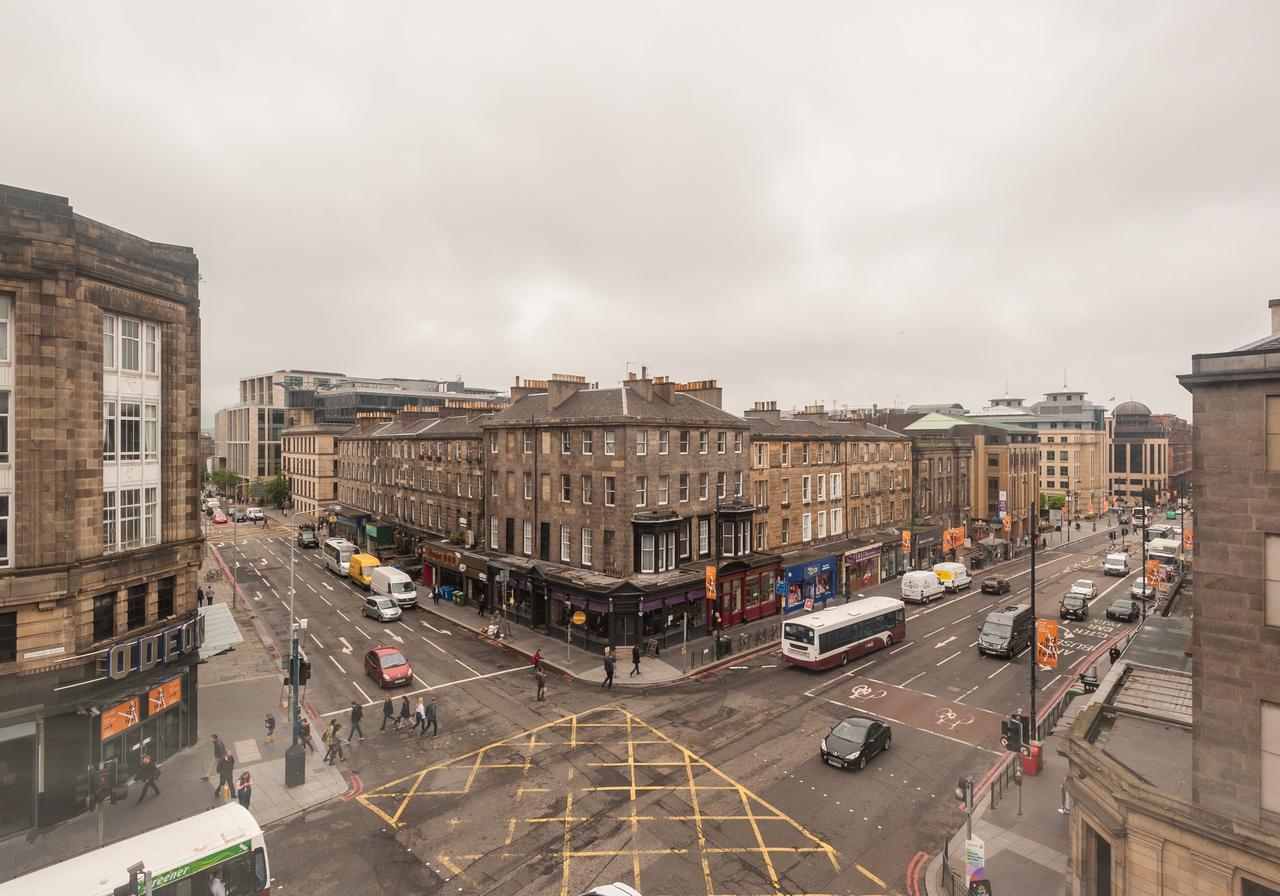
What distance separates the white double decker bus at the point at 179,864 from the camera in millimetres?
12039

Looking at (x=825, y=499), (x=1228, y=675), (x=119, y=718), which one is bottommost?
(x=119, y=718)

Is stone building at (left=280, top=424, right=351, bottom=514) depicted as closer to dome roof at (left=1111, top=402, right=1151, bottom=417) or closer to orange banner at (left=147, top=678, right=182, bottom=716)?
orange banner at (left=147, top=678, right=182, bottom=716)

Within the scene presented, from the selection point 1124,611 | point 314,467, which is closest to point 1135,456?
point 1124,611

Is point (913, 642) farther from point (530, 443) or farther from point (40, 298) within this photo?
point (40, 298)

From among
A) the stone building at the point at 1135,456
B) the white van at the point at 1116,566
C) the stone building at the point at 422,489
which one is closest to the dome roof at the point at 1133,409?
the stone building at the point at 1135,456

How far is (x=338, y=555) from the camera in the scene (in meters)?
57.8

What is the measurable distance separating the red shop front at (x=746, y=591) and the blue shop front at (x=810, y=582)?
119 cm

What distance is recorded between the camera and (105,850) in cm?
1296

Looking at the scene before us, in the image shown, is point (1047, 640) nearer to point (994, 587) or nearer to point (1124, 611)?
point (1124, 611)

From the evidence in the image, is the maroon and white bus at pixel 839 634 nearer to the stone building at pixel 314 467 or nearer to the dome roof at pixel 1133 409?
the stone building at pixel 314 467

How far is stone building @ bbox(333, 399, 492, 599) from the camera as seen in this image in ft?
166

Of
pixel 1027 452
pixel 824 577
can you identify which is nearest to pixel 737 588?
pixel 824 577

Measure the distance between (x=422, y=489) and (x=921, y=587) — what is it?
4461 cm

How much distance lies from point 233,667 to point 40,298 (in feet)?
71.5
